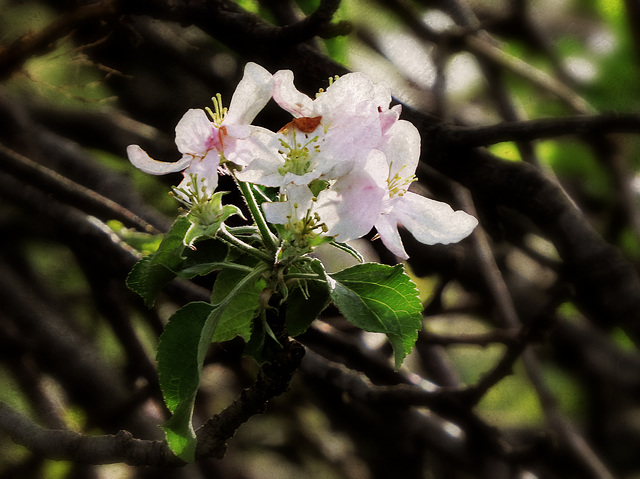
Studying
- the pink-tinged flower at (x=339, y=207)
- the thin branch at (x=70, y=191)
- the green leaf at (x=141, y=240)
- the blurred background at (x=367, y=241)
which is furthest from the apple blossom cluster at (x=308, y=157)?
the thin branch at (x=70, y=191)

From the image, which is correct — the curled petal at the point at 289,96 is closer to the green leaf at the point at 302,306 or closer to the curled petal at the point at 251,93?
the curled petal at the point at 251,93

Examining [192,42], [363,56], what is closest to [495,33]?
[363,56]

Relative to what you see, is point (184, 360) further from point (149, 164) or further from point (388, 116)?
point (388, 116)

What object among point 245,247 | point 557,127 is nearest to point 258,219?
point 245,247

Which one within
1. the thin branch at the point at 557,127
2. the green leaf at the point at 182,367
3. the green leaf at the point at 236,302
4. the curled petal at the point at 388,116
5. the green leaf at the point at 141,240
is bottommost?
the green leaf at the point at 141,240

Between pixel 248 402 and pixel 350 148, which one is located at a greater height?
pixel 350 148

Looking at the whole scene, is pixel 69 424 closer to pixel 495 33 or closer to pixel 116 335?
pixel 116 335
